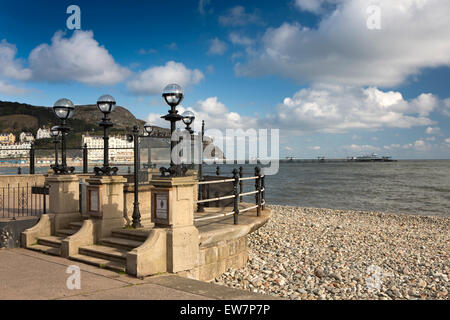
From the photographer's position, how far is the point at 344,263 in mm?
10781

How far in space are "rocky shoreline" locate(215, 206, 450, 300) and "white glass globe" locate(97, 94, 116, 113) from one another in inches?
193

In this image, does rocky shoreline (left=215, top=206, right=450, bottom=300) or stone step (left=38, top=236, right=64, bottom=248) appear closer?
rocky shoreline (left=215, top=206, right=450, bottom=300)

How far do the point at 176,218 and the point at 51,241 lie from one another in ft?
12.6

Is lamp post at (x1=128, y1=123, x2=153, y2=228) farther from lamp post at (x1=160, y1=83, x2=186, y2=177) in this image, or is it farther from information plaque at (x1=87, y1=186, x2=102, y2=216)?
lamp post at (x1=160, y1=83, x2=186, y2=177)

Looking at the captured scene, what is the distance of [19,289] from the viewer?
5730 millimetres

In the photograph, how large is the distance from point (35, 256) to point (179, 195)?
3.88m

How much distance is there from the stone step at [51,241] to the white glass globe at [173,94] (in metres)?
4.38

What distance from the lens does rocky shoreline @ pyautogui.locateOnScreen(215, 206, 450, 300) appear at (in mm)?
8297

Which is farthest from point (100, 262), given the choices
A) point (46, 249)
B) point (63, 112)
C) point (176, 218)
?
point (63, 112)

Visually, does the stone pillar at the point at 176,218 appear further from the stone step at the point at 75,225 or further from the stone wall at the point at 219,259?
the stone step at the point at 75,225

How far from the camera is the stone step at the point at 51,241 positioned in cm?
876

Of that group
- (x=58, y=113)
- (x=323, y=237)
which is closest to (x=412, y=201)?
(x=323, y=237)
